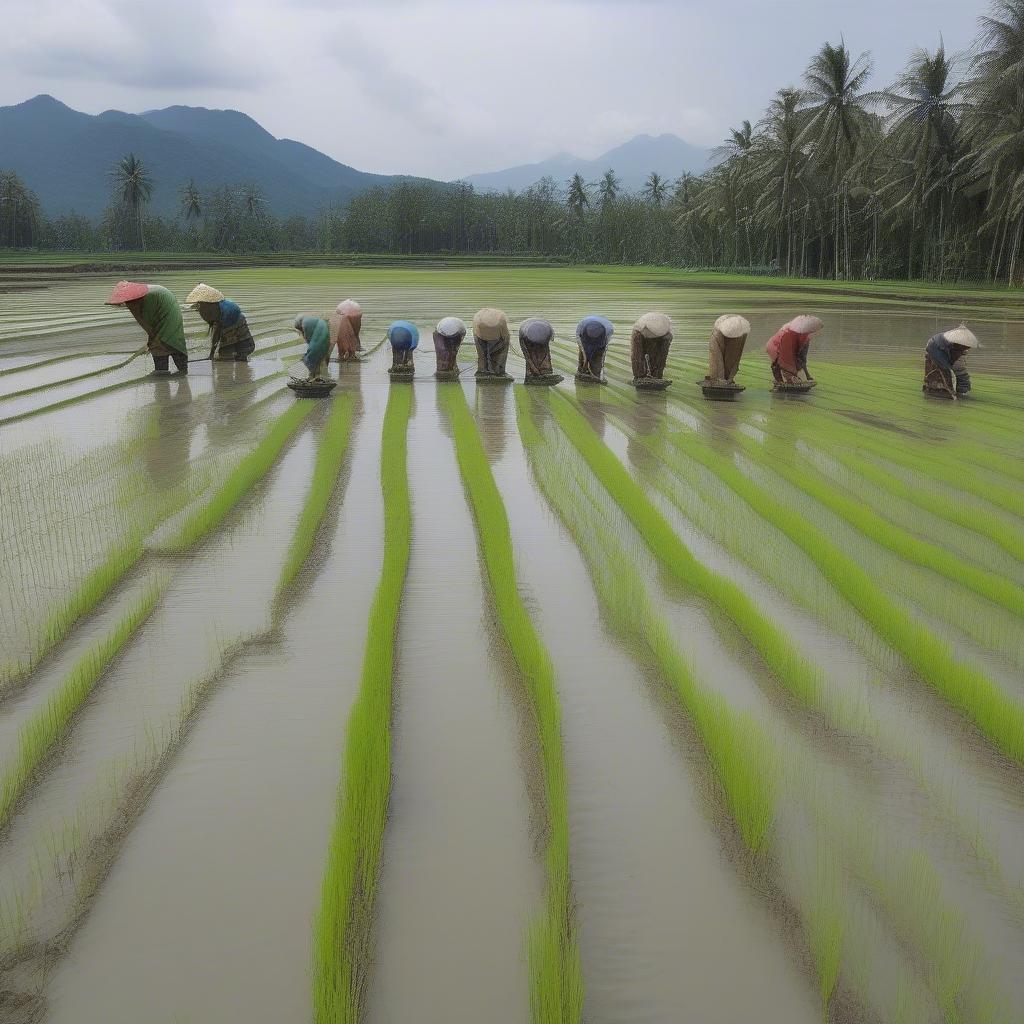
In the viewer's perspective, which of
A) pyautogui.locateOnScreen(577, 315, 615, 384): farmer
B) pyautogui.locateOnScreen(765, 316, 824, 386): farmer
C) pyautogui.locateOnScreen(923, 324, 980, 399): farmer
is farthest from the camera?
pyautogui.locateOnScreen(577, 315, 615, 384): farmer

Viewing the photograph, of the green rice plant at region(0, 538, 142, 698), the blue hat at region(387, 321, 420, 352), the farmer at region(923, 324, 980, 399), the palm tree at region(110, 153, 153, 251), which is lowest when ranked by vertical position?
the farmer at region(923, 324, 980, 399)

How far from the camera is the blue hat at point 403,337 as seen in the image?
10750 mm

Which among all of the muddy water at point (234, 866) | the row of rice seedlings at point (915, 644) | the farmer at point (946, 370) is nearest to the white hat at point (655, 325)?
the farmer at point (946, 370)

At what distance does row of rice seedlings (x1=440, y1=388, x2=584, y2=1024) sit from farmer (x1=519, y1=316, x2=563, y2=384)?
413 cm

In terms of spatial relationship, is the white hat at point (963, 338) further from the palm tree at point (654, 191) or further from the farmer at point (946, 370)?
the palm tree at point (654, 191)

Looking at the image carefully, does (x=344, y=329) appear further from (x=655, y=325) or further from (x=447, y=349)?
(x=655, y=325)

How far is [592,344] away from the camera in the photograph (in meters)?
10.6

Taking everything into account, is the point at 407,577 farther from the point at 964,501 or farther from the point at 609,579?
the point at 964,501

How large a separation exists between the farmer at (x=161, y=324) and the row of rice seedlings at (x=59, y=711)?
7.58 meters

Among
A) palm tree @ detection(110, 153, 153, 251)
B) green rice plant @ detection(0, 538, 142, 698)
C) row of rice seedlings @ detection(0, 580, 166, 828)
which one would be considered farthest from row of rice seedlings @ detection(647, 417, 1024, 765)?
palm tree @ detection(110, 153, 153, 251)

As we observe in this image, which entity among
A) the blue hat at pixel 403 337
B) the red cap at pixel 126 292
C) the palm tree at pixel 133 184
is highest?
the palm tree at pixel 133 184

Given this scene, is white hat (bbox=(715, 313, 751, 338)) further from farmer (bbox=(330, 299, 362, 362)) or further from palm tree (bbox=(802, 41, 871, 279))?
palm tree (bbox=(802, 41, 871, 279))

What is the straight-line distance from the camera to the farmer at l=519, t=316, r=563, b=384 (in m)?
10.3

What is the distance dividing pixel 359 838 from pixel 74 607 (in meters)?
2.13
